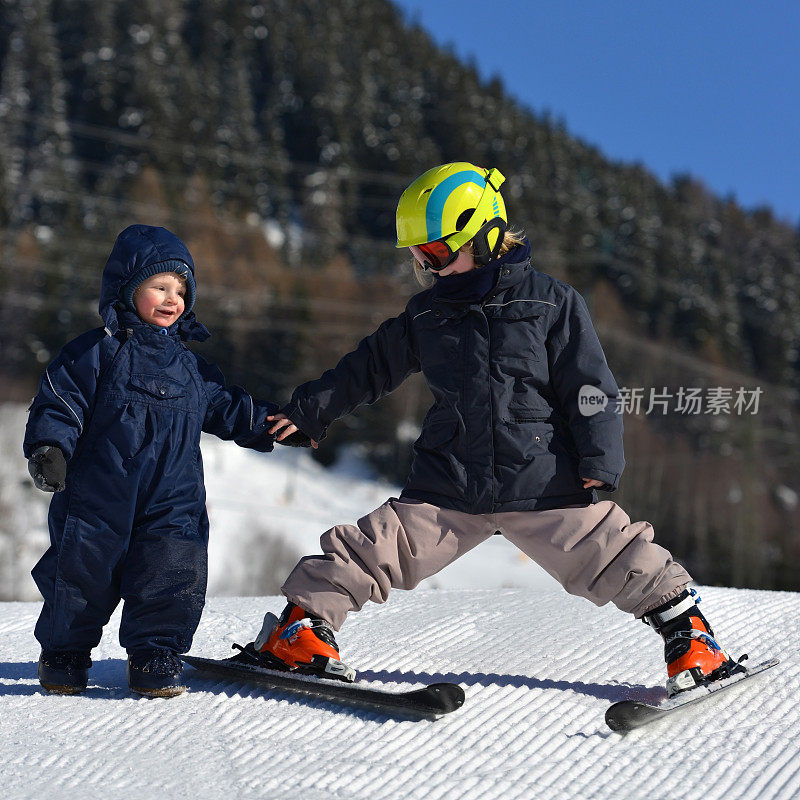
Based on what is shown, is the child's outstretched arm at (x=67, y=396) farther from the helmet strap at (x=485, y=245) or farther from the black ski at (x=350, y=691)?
the helmet strap at (x=485, y=245)

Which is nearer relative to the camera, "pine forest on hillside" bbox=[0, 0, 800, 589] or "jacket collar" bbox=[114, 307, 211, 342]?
"jacket collar" bbox=[114, 307, 211, 342]

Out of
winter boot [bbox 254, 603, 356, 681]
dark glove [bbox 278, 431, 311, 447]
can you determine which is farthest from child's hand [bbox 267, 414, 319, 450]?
winter boot [bbox 254, 603, 356, 681]

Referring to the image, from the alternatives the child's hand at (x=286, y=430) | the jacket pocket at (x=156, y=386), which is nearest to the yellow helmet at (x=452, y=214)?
the child's hand at (x=286, y=430)

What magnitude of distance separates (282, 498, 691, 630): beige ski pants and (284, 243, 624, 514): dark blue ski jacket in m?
0.05

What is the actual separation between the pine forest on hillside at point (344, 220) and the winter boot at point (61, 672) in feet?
83.6

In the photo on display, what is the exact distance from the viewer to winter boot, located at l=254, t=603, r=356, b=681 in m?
2.30

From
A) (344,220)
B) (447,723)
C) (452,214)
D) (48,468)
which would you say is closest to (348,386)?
(452,214)

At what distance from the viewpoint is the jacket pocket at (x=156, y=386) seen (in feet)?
7.88

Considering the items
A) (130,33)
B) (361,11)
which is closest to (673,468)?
(130,33)

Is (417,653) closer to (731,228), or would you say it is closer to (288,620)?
(288,620)

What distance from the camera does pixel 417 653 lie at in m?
2.68

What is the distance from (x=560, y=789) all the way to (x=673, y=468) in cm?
3421

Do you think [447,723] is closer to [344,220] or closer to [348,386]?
[348,386]

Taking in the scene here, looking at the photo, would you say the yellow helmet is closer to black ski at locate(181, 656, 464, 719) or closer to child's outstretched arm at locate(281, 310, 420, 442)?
child's outstretched arm at locate(281, 310, 420, 442)
